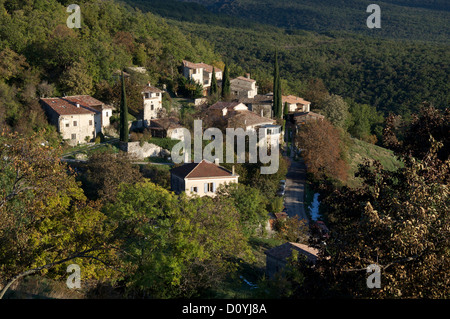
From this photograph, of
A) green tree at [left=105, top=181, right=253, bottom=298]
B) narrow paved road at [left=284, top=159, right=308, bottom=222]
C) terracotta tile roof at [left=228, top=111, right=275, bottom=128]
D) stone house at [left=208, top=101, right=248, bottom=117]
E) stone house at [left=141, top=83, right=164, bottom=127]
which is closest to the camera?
green tree at [left=105, top=181, right=253, bottom=298]

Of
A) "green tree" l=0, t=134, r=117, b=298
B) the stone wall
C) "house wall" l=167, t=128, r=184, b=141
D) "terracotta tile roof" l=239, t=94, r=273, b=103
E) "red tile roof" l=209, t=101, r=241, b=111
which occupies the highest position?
"green tree" l=0, t=134, r=117, b=298

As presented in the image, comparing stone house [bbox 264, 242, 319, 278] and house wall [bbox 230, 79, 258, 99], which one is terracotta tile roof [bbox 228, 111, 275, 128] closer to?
house wall [bbox 230, 79, 258, 99]

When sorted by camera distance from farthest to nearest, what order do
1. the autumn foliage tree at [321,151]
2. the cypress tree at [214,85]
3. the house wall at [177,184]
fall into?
the cypress tree at [214,85], the autumn foliage tree at [321,151], the house wall at [177,184]

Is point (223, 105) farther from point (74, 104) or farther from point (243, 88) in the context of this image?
point (74, 104)

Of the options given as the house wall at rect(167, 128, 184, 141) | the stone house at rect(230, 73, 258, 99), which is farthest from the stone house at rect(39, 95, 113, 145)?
the stone house at rect(230, 73, 258, 99)

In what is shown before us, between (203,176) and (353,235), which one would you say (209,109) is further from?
(353,235)

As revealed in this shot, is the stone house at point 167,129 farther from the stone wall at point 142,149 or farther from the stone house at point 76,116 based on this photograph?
the stone house at point 76,116

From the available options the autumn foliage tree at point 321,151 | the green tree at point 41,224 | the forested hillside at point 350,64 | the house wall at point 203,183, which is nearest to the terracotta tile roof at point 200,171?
the house wall at point 203,183
